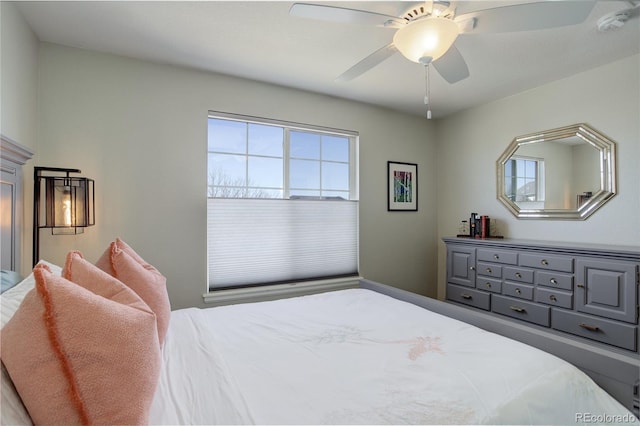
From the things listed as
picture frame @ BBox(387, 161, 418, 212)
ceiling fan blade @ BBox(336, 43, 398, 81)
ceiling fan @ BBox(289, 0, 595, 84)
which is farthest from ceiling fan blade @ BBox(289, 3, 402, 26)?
picture frame @ BBox(387, 161, 418, 212)

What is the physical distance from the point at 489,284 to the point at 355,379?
7.89ft

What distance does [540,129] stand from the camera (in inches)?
119

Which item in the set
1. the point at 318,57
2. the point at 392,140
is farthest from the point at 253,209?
the point at 392,140

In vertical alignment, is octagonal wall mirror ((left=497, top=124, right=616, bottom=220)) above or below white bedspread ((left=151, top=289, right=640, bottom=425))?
above

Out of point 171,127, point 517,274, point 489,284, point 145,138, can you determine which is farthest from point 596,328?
point 145,138

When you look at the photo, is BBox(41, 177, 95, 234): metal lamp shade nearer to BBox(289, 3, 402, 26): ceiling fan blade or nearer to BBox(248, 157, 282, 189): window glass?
BBox(248, 157, 282, 189): window glass

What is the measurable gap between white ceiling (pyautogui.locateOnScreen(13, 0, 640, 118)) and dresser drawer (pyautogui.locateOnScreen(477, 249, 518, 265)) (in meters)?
1.61

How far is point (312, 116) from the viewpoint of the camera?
3.19m

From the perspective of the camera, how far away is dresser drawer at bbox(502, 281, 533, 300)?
266cm

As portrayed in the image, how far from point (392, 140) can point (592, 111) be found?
6.01 feet

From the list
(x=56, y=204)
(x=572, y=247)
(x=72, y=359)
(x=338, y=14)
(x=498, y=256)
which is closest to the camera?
(x=72, y=359)

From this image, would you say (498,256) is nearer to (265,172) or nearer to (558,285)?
(558,285)

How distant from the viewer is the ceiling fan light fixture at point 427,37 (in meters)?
1.47
